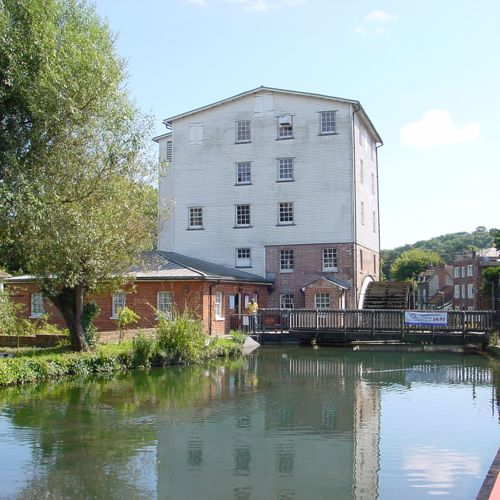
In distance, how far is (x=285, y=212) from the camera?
37531mm

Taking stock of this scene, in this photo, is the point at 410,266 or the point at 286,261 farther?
the point at 410,266

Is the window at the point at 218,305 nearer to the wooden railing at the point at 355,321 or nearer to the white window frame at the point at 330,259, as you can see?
the wooden railing at the point at 355,321

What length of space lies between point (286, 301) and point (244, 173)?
26.1ft

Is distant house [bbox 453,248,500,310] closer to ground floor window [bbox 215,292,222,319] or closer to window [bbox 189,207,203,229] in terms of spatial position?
window [bbox 189,207,203,229]

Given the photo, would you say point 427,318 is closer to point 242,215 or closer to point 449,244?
point 242,215

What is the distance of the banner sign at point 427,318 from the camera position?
29.7 m

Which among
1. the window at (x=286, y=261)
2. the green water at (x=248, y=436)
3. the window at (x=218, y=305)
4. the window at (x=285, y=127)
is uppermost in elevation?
the window at (x=285, y=127)

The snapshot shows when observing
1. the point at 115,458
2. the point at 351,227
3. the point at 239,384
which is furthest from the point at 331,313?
the point at 115,458

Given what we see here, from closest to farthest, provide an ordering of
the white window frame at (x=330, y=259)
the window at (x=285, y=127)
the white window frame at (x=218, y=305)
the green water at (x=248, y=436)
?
the green water at (x=248, y=436)
the white window frame at (x=218, y=305)
the white window frame at (x=330, y=259)
the window at (x=285, y=127)

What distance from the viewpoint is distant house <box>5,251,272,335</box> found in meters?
30.3

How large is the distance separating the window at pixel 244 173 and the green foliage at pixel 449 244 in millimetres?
76910

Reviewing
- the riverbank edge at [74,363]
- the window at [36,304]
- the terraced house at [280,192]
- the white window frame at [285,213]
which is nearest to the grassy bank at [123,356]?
the riverbank edge at [74,363]

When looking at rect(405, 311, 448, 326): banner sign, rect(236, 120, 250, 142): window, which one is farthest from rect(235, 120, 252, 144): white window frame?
rect(405, 311, 448, 326): banner sign

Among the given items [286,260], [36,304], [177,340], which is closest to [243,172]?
[286,260]
